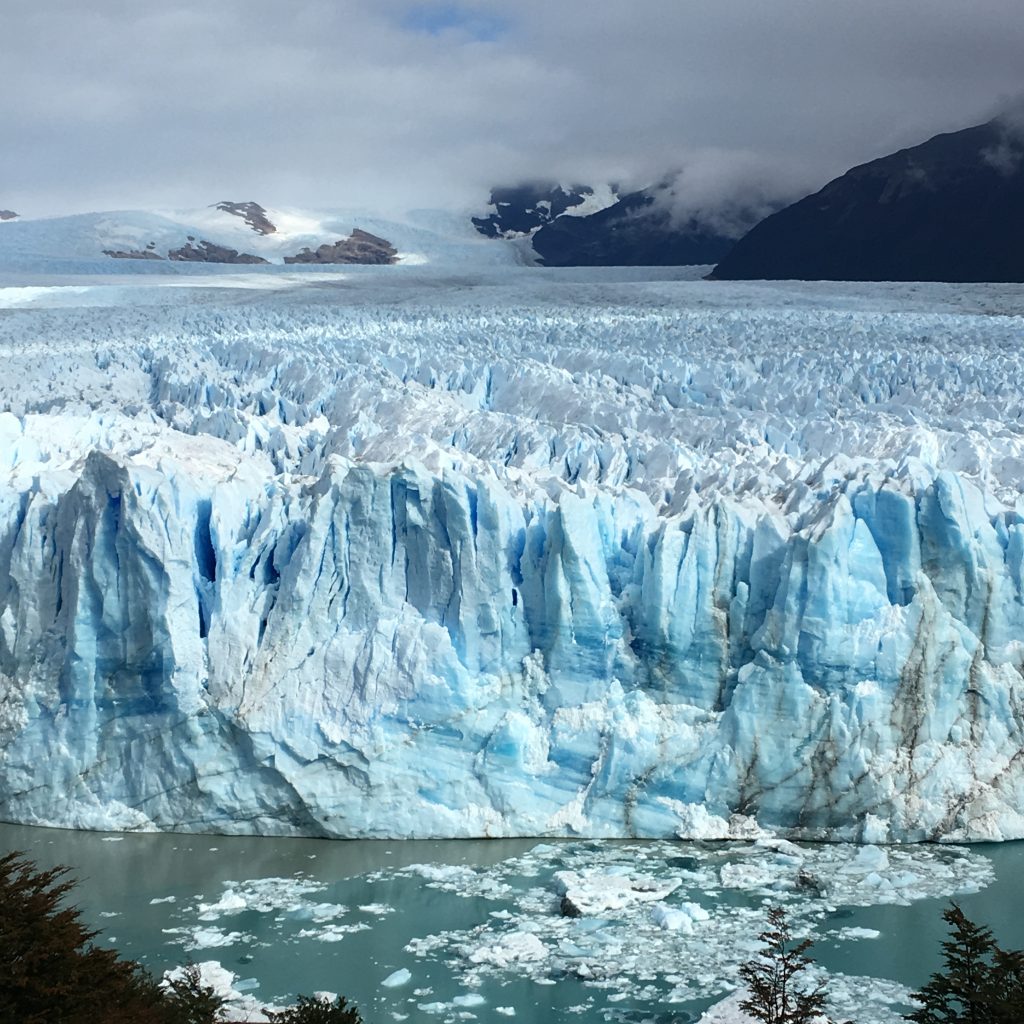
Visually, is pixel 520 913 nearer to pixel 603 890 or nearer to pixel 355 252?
pixel 603 890

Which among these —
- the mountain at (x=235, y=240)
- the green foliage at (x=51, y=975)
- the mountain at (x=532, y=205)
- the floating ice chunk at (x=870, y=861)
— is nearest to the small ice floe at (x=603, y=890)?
the floating ice chunk at (x=870, y=861)

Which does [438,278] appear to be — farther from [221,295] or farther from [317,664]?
[317,664]

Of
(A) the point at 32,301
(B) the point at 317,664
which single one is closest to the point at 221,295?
(A) the point at 32,301

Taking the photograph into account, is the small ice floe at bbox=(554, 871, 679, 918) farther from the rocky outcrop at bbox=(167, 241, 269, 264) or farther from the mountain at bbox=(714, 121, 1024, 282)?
the rocky outcrop at bbox=(167, 241, 269, 264)

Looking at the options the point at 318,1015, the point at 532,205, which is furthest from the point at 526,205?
the point at 318,1015

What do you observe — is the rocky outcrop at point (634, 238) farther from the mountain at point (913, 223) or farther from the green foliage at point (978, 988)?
the green foliage at point (978, 988)

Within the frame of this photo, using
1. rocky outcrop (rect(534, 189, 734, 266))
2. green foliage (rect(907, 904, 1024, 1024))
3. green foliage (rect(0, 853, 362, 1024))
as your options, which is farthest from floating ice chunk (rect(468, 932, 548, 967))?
rocky outcrop (rect(534, 189, 734, 266))
